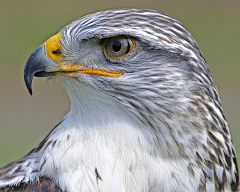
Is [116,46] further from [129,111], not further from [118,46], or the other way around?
[129,111]

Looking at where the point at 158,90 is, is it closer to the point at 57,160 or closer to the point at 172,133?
the point at 172,133

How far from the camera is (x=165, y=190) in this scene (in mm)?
3148

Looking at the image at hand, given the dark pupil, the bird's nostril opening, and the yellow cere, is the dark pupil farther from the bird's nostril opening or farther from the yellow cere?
the bird's nostril opening

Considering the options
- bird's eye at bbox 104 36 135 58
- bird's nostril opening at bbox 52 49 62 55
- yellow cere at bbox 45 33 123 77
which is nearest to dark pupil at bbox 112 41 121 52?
bird's eye at bbox 104 36 135 58

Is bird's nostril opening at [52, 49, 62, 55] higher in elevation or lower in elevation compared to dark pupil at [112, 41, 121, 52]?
higher

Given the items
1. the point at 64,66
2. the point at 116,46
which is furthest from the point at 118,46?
the point at 64,66

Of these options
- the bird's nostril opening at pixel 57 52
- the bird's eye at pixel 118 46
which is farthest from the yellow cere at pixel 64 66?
the bird's eye at pixel 118 46

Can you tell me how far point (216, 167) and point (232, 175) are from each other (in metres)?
0.25

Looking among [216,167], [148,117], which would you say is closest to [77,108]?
[148,117]

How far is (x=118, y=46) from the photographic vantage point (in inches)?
120

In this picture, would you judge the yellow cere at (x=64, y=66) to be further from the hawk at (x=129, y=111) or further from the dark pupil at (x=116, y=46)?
the dark pupil at (x=116, y=46)

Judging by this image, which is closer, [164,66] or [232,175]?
[164,66]

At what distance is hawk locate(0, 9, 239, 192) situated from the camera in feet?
10.1

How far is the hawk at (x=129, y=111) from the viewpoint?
307 centimetres
